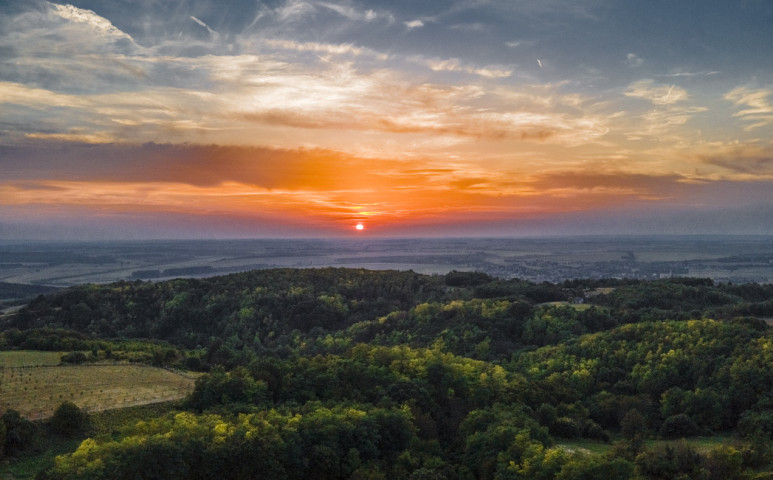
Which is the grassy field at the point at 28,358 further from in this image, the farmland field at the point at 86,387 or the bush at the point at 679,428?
the bush at the point at 679,428

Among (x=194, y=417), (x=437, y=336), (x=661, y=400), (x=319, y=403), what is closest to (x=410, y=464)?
(x=319, y=403)

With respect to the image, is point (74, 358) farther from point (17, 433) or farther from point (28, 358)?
point (17, 433)

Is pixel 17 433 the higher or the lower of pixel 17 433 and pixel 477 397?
the higher

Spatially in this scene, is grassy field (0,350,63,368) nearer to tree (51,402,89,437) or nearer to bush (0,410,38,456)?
tree (51,402,89,437)

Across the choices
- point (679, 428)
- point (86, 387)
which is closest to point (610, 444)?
point (679, 428)

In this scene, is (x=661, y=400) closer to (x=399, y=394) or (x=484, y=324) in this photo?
(x=399, y=394)

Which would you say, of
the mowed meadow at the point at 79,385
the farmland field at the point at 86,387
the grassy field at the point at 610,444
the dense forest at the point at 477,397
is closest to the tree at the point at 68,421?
the mowed meadow at the point at 79,385
